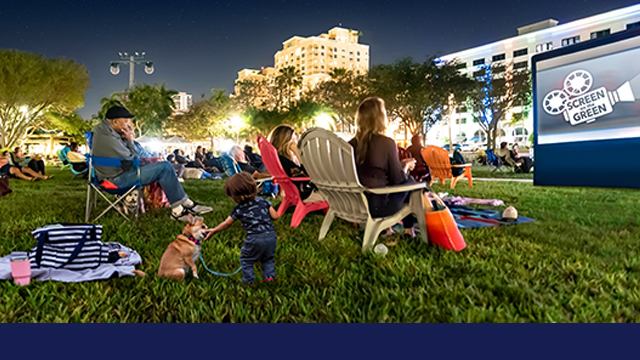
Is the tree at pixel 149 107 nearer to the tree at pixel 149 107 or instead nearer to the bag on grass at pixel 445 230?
the tree at pixel 149 107

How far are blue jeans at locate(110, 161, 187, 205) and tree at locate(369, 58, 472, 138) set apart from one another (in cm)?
2456

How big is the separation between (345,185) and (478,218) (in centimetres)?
228

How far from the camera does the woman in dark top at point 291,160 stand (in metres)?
4.90

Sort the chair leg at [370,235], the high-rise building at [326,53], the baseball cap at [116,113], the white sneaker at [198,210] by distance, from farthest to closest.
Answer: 1. the high-rise building at [326,53]
2. the white sneaker at [198,210]
3. the baseball cap at [116,113]
4. the chair leg at [370,235]

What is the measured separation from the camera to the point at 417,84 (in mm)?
27922

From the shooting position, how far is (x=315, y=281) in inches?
113

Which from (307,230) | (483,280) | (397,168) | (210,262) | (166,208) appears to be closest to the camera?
(483,280)

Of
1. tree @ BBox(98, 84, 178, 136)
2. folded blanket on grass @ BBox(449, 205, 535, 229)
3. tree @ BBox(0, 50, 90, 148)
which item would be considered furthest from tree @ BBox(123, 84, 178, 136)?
folded blanket on grass @ BBox(449, 205, 535, 229)

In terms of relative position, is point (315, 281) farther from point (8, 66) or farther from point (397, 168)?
point (8, 66)

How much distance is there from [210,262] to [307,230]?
4.69 ft

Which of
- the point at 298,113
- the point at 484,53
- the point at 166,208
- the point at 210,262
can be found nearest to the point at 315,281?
the point at 210,262

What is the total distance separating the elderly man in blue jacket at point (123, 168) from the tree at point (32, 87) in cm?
2461

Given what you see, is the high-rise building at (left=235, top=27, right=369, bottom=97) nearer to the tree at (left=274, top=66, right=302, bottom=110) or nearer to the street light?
the tree at (left=274, top=66, right=302, bottom=110)

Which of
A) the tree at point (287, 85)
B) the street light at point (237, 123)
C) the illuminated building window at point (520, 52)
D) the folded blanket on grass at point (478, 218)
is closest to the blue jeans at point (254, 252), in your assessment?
the folded blanket on grass at point (478, 218)
